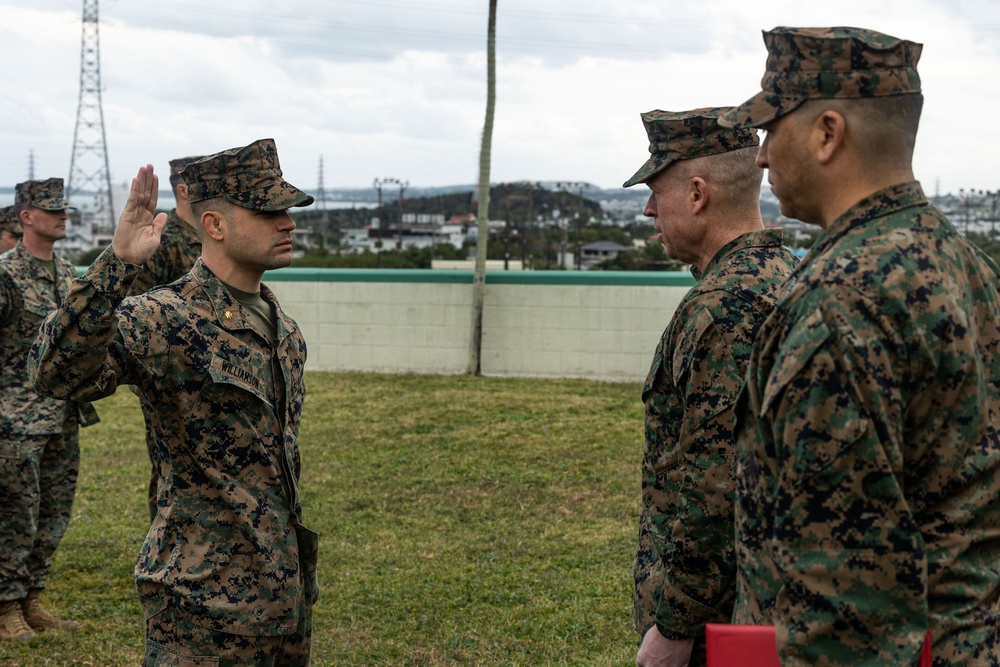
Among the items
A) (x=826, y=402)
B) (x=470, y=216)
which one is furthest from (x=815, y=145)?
(x=470, y=216)

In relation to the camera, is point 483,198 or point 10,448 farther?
point 483,198

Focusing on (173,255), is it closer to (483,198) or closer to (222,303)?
(222,303)

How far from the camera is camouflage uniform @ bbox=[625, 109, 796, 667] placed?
264 centimetres

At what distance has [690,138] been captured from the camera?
2986 millimetres

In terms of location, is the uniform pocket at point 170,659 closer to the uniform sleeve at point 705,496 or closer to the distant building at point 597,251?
the uniform sleeve at point 705,496

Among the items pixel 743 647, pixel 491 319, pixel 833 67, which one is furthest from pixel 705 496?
pixel 491 319

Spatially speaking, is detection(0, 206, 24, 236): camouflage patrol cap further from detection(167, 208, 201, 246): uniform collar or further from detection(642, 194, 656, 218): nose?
detection(642, 194, 656, 218): nose

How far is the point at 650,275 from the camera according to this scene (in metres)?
14.0

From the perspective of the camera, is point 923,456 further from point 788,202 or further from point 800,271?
point 788,202

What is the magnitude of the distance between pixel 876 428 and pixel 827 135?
583 millimetres

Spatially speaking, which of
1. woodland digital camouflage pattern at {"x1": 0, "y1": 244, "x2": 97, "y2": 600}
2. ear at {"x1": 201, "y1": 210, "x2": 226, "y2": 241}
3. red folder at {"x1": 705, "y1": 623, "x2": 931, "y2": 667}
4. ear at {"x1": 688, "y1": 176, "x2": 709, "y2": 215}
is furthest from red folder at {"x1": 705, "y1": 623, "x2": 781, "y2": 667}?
woodland digital camouflage pattern at {"x1": 0, "y1": 244, "x2": 97, "y2": 600}

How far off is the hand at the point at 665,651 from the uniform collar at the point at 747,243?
1.00 metres

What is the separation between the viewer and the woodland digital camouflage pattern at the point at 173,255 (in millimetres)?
5793

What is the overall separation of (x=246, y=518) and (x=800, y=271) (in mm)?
1872
